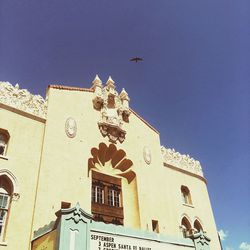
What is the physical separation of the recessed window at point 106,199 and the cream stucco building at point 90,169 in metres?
0.07

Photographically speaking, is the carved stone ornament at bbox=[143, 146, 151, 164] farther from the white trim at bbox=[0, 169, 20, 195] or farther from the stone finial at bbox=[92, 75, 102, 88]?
the white trim at bbox=[0, 169, 20, 195]

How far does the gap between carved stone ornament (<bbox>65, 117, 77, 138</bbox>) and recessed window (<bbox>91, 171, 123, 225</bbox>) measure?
3.34 metres

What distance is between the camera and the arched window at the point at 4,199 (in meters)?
14.3

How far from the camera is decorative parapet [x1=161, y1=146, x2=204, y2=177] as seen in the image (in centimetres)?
2586

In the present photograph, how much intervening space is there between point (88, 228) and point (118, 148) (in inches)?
394

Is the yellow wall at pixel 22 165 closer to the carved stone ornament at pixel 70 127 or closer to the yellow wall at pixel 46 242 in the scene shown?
the yellow wall at pixel 46 242

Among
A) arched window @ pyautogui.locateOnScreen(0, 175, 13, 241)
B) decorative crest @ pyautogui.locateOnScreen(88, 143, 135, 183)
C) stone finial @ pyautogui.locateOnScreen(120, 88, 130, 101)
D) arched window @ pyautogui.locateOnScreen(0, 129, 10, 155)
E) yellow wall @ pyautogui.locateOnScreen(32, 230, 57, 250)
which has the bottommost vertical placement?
yellow wall @ pyautogui.locateOnScreen(32, 230, 57, 250)

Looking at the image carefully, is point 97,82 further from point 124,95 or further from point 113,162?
point 113,162

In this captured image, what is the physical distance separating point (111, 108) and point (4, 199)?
1109 cm

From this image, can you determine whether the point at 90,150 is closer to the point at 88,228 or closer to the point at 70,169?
the point at 70,169

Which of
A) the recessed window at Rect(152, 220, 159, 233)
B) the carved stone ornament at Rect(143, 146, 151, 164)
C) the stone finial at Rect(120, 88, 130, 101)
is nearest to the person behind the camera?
the recessed window at Rect(152, 220, 159, 233)

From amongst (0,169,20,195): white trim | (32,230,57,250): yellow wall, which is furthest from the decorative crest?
(32,230,57,250): yellow wall

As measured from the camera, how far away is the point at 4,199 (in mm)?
14930

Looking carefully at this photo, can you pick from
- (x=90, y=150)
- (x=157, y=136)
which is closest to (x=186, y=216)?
(x=157, y=136)
